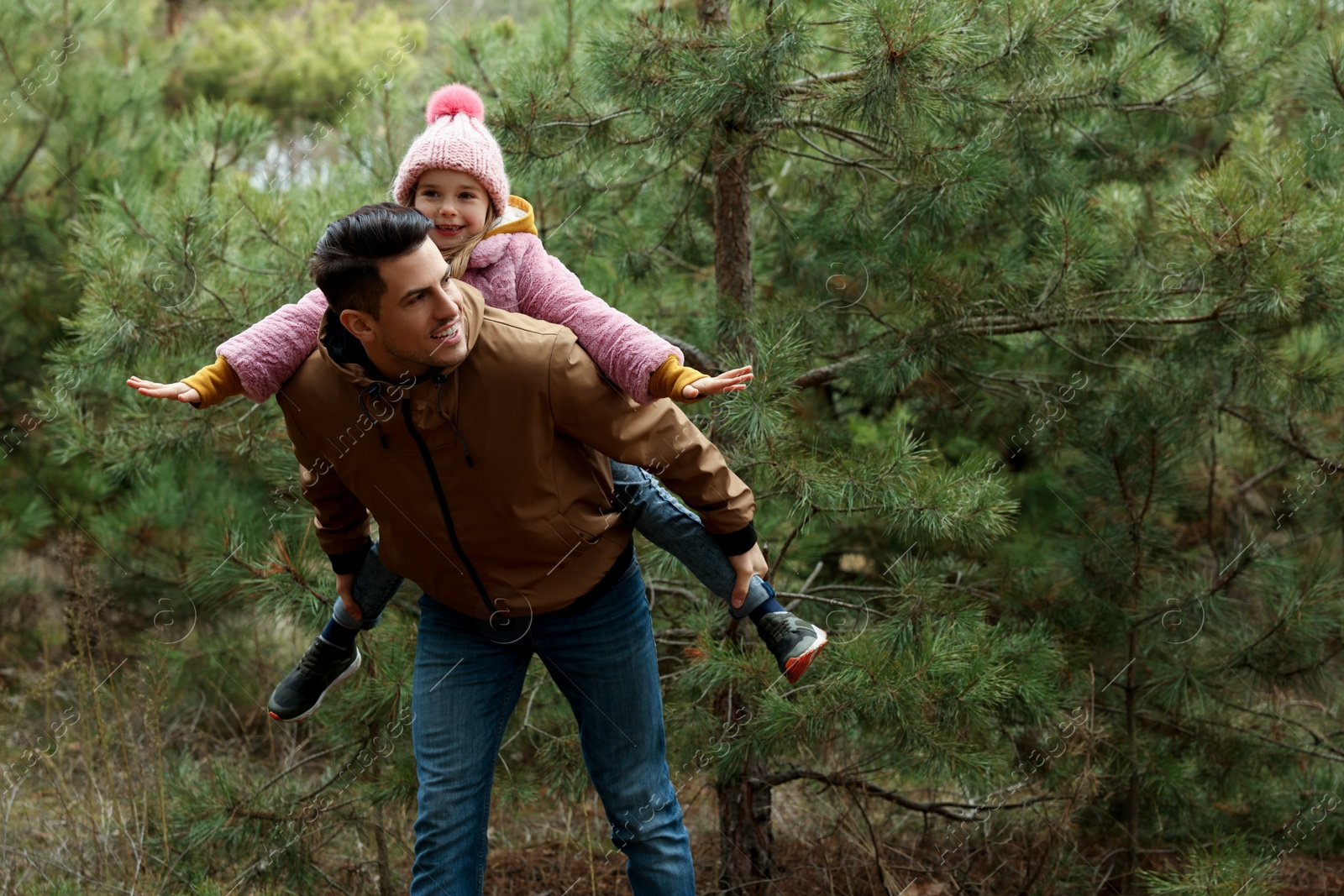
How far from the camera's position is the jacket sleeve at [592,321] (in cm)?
158

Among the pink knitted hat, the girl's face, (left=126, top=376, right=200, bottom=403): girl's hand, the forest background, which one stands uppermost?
the pink knitted hat

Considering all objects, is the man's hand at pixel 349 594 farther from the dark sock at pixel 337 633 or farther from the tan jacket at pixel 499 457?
the tan jacket at pixel 499 457

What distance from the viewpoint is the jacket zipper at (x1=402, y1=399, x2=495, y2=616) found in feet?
5.30

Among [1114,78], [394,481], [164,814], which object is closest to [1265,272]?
[1114,78]

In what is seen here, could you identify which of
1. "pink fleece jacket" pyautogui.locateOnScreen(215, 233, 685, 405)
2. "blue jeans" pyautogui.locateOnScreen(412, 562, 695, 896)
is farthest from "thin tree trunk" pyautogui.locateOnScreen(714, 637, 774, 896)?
"pink fleece jacket" pyautogui.locateOnScreen(215, 233, 685, 405)

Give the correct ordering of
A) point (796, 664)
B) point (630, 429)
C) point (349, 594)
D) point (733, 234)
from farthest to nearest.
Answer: point (733, 234) → point (349, 594) → point (796, 664) → point (630, 429)

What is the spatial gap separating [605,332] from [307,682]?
2.94 ft

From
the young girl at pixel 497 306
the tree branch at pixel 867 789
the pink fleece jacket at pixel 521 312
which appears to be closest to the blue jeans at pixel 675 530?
the young girl at pixel 497 306

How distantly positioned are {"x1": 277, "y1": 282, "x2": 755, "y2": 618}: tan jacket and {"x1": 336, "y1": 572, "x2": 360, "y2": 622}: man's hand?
8.8 inches

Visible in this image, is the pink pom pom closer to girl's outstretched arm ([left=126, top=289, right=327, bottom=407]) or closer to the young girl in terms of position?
the young girl

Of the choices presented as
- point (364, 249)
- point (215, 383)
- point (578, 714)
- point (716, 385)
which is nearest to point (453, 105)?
point (364, 249)

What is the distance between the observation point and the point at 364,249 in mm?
1532

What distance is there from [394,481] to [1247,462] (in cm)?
305

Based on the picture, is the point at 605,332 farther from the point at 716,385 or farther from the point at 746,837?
the point at 746,837
